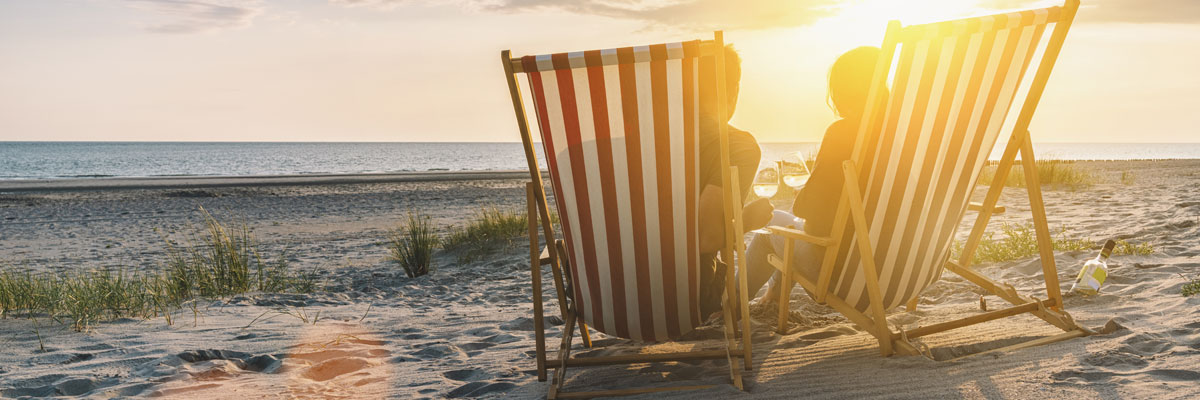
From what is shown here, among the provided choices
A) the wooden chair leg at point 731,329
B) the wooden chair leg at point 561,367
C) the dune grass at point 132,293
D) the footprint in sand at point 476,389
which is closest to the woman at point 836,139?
the wooden chair leg at point 731,329

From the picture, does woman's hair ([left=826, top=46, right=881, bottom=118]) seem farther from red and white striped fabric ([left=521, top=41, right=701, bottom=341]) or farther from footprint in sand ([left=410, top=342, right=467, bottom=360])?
footprint in sand ([left=410, top=342, right=467, bottom=360])

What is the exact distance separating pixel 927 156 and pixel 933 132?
0.09 m

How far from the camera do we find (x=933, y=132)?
8.45 feet

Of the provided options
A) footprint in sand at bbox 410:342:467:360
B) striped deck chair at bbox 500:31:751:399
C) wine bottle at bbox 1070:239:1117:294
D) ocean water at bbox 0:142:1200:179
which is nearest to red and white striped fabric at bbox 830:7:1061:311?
striped deck chair at bbox 500:31:751:399

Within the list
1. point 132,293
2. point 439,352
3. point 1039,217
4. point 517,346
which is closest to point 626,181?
point 517,346

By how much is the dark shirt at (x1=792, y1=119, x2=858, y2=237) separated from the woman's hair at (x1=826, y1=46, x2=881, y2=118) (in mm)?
83

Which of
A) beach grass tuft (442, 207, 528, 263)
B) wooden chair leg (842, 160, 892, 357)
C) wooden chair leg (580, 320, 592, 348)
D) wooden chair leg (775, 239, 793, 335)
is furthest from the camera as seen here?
beach grass tuft (442, 207, 528, 263)

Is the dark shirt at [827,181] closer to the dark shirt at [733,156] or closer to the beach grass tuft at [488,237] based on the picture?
the dark shirt at [733,156]

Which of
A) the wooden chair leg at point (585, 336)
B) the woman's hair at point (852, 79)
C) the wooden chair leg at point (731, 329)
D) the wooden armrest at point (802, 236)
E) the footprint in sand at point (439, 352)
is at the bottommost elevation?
the footprint in sand at point (439, 352)

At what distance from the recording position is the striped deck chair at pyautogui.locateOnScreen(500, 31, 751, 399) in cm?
238

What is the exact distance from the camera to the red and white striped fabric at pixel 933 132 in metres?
2.43

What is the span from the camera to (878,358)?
2.85 meters

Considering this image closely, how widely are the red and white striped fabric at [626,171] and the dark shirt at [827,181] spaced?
0.57m

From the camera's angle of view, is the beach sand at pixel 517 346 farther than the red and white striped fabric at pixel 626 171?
Yes
